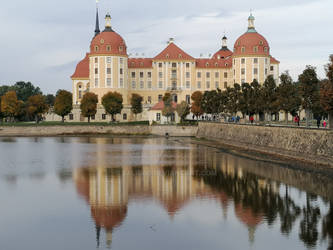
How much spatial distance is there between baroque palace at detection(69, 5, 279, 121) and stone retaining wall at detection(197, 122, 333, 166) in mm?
38621

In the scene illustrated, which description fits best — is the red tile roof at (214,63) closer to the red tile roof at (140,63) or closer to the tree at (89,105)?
the red tile roof at (140,63)

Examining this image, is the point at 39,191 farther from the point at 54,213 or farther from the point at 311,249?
the point at 311,249

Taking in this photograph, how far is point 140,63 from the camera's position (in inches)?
4254

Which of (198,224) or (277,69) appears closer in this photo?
(198,224)

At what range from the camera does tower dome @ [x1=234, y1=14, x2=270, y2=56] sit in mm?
99625

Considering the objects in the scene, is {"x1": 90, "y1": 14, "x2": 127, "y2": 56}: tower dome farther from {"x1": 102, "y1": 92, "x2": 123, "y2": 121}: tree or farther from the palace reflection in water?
the palace reflection in water

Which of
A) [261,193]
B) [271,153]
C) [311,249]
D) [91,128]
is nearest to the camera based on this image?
[311,249]

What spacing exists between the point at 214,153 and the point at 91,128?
37.0m

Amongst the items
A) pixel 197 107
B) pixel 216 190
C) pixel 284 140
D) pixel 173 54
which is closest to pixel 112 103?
pixel 197 107

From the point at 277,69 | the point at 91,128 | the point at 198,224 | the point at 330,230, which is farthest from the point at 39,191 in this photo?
the point at 277,69

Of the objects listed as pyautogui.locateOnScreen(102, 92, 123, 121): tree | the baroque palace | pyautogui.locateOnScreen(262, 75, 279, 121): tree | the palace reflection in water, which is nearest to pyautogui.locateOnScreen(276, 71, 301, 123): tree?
pyautogui.locateOnScreen(262, 75, 279, 121): tree

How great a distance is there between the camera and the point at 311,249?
60.0 ft

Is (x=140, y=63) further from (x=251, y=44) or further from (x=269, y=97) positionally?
(x=269, y=97)

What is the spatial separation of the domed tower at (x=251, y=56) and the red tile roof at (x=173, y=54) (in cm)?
1117
